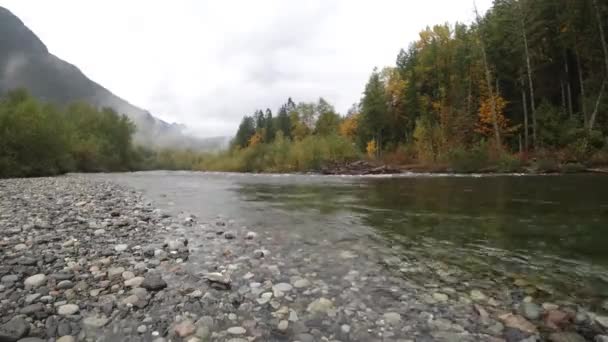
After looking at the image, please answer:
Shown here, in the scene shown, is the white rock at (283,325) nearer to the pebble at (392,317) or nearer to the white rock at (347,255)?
the pebble at (392,317)

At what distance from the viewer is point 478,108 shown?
35500 millimetres

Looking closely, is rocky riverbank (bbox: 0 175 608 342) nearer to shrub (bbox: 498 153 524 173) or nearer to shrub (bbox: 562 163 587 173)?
shrub (bbox: 562 163 587 173)

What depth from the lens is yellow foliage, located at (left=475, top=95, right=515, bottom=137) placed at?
109 ft

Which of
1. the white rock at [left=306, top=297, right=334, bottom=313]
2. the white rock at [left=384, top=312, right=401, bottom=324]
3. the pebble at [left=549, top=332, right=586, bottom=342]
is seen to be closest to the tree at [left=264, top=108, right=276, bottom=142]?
the white rock at [left=306, top=297, right=334, bottom=313]

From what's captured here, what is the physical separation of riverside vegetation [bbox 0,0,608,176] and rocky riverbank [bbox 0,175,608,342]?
83.3 feet

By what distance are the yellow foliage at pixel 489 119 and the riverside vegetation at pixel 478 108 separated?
130mm

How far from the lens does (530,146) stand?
30859 mm

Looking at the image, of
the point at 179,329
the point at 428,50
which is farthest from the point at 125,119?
the point at 179,329

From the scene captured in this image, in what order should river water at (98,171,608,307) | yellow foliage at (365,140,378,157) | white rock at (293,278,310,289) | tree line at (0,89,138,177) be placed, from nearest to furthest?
white rock at (293,278,310,289) → river water at (98,171,608,307) → tree line at (0,89,138,177) → yellow foliage at (365,140,378,157)

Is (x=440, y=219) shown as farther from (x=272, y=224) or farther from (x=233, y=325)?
(x=233, y=325)

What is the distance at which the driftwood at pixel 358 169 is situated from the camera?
32.2m

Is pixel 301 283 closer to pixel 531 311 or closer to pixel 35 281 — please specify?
pixel 531 311

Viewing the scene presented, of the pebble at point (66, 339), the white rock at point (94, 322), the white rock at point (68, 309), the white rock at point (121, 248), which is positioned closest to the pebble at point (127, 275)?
the white rock at point (68, 309)

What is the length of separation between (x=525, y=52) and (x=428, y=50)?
14.6 metres
